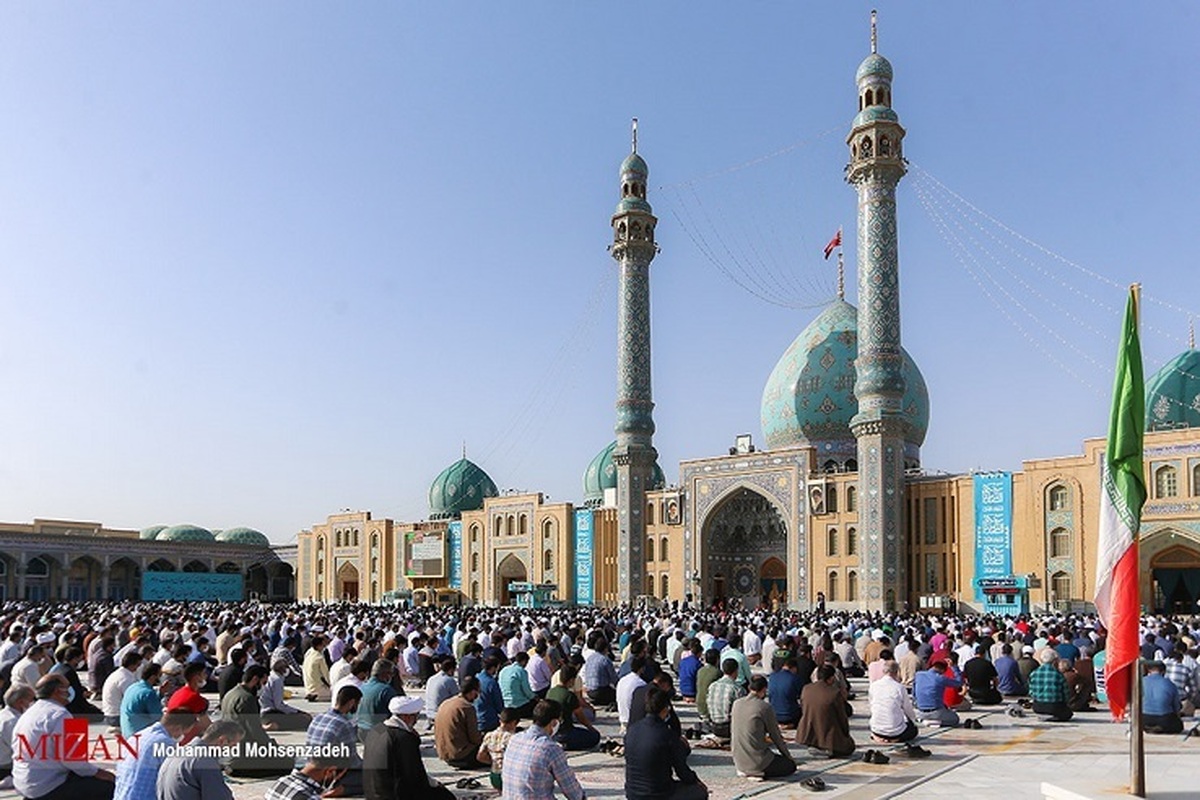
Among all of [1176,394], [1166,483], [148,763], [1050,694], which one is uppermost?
[1176,394]

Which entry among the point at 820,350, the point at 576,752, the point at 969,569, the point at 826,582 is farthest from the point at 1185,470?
the point at 576,752

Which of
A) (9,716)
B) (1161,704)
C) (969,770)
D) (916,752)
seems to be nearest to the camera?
(9,716)

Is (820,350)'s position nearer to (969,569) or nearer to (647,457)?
(647,457)

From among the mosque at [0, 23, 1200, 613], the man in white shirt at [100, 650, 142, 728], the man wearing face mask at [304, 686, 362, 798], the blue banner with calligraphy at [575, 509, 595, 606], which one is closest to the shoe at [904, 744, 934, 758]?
the man wearing face mask at [304, 686, 362, 798]

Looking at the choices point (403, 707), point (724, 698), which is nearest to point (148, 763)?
point (403, 707)

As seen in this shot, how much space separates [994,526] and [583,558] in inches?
702

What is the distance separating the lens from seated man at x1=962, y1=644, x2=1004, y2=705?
1399cm

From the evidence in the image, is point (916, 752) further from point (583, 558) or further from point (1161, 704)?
point (583, 558)

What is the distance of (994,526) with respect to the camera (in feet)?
113

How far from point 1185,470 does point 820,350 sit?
14.5 m

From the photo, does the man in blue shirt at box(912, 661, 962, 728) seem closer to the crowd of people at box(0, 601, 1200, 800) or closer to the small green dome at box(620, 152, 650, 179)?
the crowd of people at box(0, 601, 1200, 800)

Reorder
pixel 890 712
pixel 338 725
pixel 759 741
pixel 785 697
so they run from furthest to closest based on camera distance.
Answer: pixel 785 697 < pixel 890 712 < pixel 759 741 < pixel 338 725

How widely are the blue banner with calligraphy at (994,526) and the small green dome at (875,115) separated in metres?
11.4

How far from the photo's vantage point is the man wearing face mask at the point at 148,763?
19.0 ft
